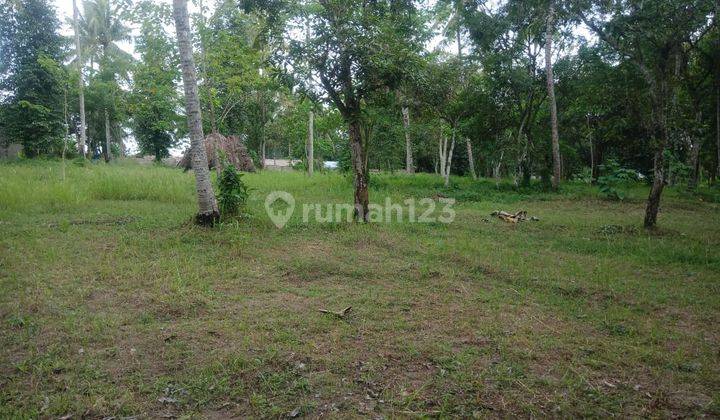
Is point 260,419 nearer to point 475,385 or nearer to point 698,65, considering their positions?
point 475,385

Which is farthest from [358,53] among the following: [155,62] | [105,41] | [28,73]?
[105,41]

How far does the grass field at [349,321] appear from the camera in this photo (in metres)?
2.88

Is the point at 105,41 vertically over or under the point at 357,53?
over

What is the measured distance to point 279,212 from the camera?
31.4ft

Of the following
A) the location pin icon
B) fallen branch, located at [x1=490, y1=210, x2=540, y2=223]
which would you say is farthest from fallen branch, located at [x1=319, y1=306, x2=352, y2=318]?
fallen branch, located at [x1=490, y1=210, x2=540, y2=223]

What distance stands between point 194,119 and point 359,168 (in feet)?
10.4

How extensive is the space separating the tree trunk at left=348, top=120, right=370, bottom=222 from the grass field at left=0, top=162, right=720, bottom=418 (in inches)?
24.4

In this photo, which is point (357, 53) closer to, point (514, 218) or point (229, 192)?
point (229, 192)

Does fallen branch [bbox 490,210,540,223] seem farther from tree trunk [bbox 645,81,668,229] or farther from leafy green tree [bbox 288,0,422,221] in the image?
leafy green tree [bbox 288,0,422,221]

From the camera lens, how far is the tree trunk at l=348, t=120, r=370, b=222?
827 centimetres

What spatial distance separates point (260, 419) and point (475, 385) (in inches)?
59.3

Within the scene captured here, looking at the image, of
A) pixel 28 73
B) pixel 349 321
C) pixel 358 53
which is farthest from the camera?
pixel 28 73

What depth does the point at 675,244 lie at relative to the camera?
284 inches

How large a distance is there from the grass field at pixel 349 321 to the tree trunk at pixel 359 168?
2.03ft
